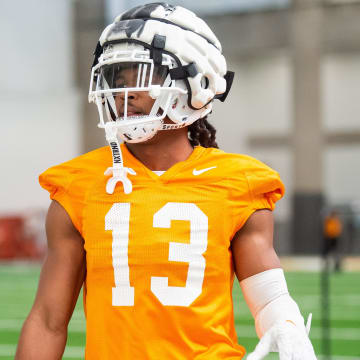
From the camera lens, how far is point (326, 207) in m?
19.6

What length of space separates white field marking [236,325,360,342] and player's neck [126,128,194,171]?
15.7ft

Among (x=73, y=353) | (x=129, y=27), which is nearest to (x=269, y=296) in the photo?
(x=129, y=27)

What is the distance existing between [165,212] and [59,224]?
0.90 feet

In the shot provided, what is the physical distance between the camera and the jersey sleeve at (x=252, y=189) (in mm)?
2133

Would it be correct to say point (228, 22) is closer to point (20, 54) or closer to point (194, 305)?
point (20, 54)

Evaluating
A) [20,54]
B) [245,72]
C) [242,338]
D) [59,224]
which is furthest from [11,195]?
[59,224]

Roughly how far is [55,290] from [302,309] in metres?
6.64

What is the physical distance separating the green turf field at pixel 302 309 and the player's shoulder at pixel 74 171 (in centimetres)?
416

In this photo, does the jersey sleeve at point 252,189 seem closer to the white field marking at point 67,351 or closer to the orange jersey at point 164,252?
the orange jersey at point 164,252

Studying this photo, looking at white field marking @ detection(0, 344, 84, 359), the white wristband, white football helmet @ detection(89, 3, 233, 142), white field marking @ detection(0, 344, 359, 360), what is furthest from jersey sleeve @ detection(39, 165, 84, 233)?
white field marking @ detection(0, 344, 84, 359)

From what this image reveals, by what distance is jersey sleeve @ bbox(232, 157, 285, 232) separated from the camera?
213 cm

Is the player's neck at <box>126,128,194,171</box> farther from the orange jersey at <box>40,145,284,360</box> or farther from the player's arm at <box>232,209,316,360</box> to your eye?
the player's arm at <box>232,209,316,360</box>

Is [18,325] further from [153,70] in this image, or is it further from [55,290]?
[153,70]

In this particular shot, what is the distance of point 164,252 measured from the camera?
208cm
